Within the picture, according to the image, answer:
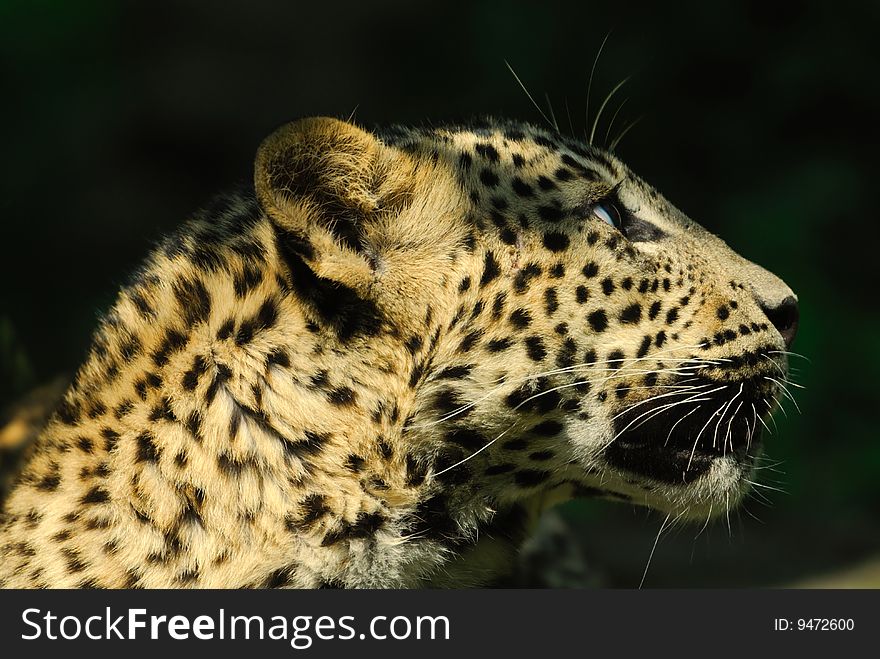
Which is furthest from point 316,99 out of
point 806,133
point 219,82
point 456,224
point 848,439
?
point 456,224

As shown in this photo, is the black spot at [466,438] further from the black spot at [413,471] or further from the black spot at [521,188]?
the black spot at [521,188]

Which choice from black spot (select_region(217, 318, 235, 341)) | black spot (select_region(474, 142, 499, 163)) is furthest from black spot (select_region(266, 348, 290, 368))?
black spot (select_region(474, 142, 499, 163))

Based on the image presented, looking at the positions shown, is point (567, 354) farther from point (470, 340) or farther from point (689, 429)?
point (689, 429)

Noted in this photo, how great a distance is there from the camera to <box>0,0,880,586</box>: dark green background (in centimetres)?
1052

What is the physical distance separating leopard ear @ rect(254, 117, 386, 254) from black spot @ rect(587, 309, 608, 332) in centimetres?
90

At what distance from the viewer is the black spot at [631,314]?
405 centimetres

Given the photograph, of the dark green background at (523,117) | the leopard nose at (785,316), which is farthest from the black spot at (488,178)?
the dark green background at (523,117)

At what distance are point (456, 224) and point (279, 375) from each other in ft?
2.84

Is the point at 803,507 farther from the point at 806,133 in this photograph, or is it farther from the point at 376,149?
the point at 376,149

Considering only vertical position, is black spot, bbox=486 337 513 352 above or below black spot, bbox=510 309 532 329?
below

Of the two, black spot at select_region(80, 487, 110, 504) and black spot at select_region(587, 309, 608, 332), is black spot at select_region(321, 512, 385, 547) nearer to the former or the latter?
black spot at select_region(80, 487, 110, 504)

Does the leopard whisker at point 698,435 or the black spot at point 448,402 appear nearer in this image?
the black spot at point 448,402

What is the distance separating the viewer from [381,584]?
384 centimetres

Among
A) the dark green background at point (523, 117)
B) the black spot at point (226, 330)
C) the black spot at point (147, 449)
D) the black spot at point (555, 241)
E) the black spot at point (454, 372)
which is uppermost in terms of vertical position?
the dark green background at point (523, 117)
